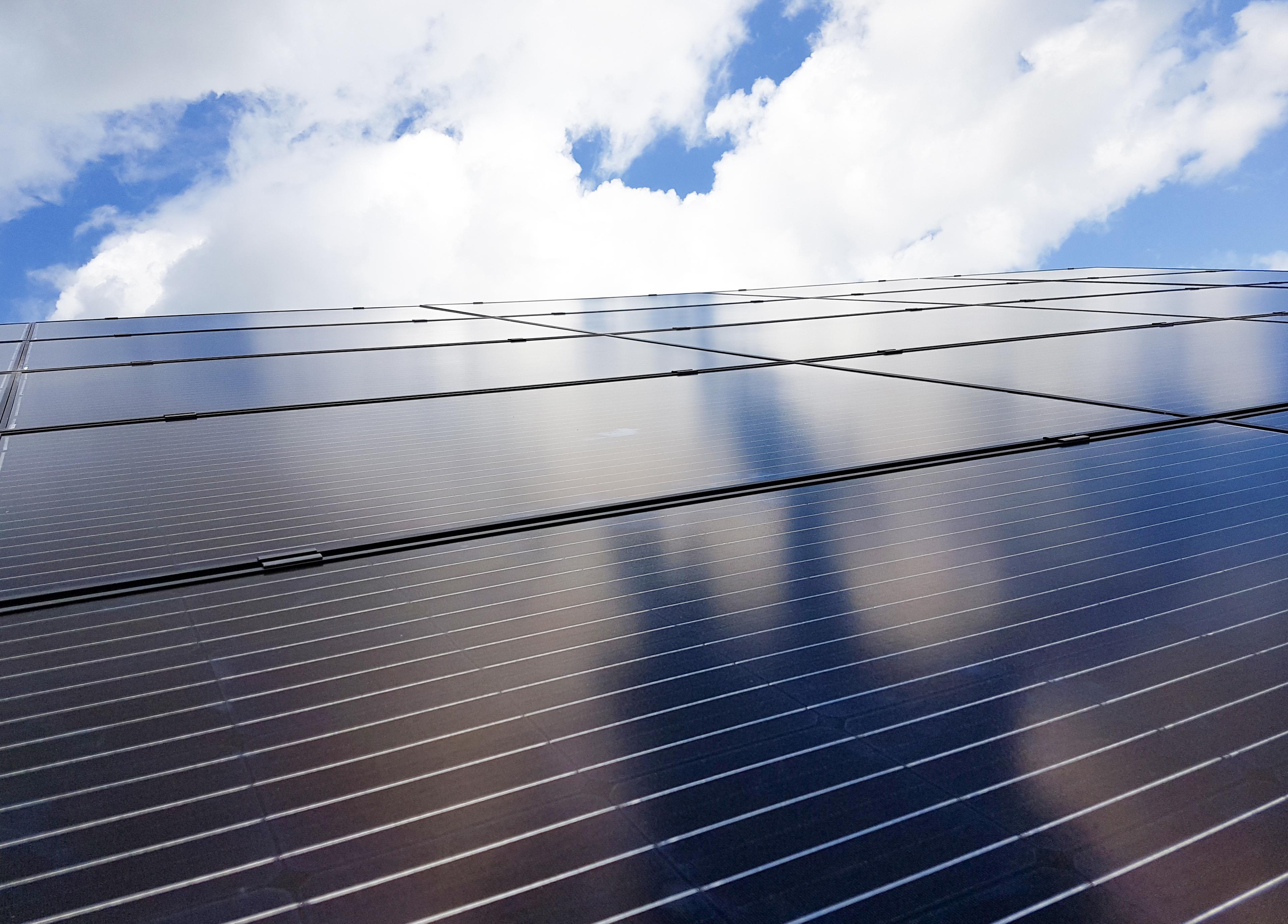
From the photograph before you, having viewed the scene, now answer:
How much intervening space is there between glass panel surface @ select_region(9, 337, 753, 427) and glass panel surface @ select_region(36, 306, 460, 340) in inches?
183

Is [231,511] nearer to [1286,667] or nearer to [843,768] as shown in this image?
[843,768]

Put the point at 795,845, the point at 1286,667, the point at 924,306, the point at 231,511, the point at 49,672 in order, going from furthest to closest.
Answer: the point at 924,306 → the point at 231,511 → the point at 49,672 → the point at 1286,667 → the point at 795,845

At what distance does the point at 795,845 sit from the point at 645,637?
42.9 inches

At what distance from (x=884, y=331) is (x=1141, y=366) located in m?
3.74

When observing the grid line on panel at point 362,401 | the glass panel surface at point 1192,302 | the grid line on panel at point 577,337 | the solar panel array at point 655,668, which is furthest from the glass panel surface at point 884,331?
the solar panel array at point 655,668

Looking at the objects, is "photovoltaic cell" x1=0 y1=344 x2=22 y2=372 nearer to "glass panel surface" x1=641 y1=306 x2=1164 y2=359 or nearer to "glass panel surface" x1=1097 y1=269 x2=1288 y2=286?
"glass panel surface" x1=641 y1=306 x2=1164 y2=359

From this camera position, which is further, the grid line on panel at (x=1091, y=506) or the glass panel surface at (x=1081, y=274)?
the glass panel surface at (x=1081, y=274)

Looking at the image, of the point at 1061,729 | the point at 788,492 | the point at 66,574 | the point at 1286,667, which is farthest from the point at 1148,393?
the point at 66,574

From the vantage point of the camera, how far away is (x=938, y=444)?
5773 mm

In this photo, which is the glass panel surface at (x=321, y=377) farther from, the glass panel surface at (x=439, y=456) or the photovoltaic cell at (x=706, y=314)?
the photovoltaic cell at (x=706, y=314)

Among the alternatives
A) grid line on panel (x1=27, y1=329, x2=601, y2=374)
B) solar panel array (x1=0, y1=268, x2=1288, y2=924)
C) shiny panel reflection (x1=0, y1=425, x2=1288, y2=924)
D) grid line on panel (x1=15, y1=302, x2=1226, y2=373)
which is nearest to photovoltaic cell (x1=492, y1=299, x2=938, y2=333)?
grid line on panel (x1=15, y1=302, x2=1226, y2=373)

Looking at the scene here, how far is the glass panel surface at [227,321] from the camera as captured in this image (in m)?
14.8

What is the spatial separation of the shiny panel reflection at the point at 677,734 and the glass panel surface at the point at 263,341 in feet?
27.5

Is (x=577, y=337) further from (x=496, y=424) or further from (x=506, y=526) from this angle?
(x=506, y=526)
